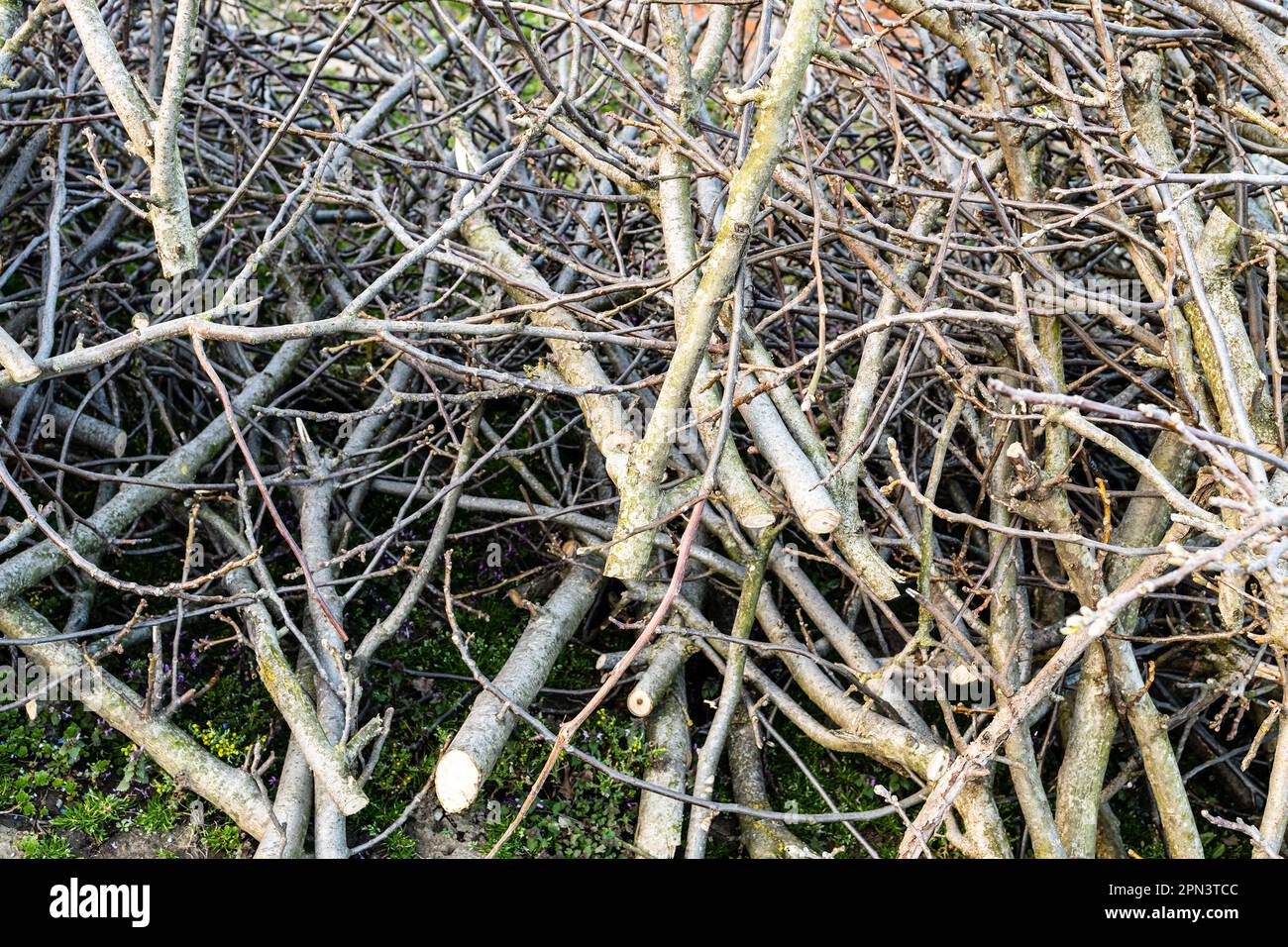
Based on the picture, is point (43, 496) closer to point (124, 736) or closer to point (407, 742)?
point (124, 736)

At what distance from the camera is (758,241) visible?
3.48 metres

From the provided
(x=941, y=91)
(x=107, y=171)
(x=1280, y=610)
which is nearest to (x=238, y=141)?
(x=107, y=171)

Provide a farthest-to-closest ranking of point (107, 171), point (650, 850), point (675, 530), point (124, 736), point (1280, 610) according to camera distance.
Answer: point (107, 171), point (675, 530), point (124, 736), point (650, 850), point (1280, 610)

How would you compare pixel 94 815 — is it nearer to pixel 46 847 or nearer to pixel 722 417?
pixel 46 847

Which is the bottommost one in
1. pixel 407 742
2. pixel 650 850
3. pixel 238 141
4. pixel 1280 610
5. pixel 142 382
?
pixel 650 850

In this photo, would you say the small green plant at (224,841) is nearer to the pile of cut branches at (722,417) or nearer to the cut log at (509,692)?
the pile of cut branches at (722,417)

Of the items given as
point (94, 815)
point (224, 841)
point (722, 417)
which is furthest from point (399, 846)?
point (722, 417)

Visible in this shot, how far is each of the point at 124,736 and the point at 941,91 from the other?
343 cm

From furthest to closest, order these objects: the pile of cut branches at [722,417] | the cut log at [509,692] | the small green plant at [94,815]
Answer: the small green plant at [94,815] → the cut log at [509,692] → the pile of cut branches at [722,417]

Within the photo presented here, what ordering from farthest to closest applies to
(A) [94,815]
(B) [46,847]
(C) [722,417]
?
(A) [94,815]
(B) [46,847]
(C) [722,417]

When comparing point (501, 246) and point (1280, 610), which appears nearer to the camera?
point (1280, 610)

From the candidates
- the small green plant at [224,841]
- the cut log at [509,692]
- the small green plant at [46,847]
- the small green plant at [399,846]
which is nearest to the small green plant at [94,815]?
the small green plant at [46,847]

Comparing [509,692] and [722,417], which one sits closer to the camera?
[722,417]

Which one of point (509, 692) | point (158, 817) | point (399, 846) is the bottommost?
point (399, 846)
